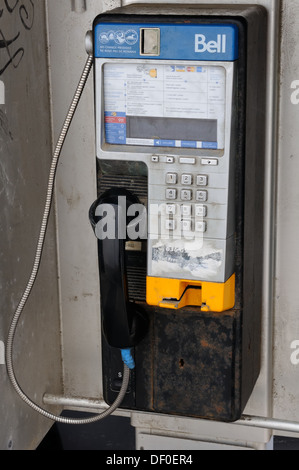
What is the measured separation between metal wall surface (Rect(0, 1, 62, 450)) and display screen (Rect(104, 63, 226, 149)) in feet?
1.07

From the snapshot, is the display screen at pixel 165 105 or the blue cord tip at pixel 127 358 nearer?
the display screen at pixel 165 105

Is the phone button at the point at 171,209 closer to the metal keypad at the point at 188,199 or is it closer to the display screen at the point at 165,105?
the metal keypad at the point at 188,199

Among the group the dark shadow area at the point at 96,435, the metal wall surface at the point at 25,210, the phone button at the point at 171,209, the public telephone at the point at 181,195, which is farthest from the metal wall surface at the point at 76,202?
the phone button at the point at 171,209

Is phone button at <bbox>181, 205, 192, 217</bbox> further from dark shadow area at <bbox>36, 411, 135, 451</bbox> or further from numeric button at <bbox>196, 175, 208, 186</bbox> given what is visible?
dark shadow area at <bbox>36, 411, 135, 451</bbox>

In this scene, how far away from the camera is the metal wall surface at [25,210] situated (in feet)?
6.20

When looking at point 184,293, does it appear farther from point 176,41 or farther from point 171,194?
point 176,41

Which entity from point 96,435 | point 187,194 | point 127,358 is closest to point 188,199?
point 187,194

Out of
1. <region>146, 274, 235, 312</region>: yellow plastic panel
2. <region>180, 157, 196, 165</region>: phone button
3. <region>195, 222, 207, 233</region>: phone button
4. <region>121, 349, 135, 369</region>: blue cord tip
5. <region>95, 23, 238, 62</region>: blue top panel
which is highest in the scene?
<region>95, 23, 238, 62</region>: blue top panel

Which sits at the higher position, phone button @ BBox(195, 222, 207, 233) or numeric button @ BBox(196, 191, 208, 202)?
numeric button @ BBox(196, 191, 208, 202)

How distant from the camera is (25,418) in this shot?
2072 millimetres

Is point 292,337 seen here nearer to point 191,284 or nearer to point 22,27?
point 191,284

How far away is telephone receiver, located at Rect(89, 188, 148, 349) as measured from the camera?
1713 mm

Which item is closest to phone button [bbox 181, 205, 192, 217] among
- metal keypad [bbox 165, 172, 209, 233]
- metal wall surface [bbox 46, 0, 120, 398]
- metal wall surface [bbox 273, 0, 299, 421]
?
metal keypad [bbox 165, 172, 209, 233]

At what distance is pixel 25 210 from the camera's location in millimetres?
2020
